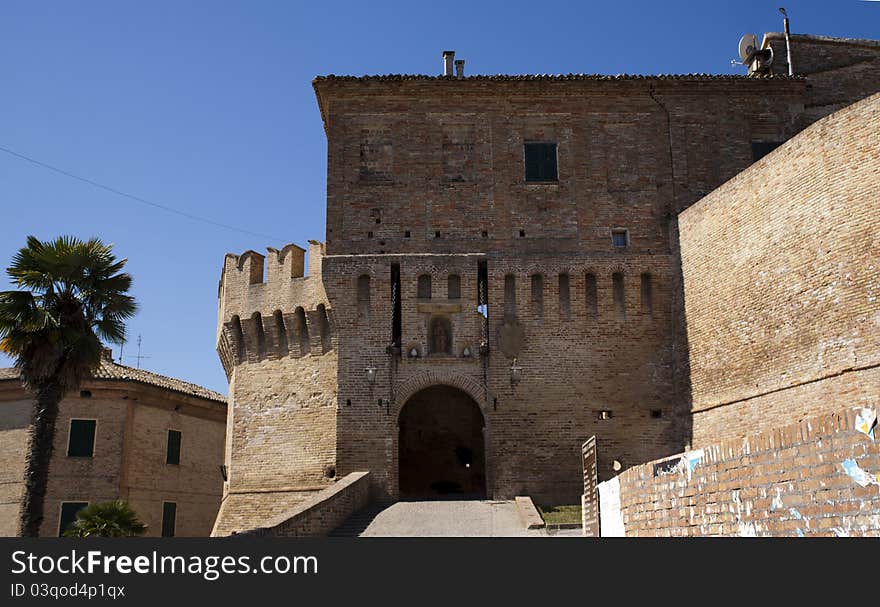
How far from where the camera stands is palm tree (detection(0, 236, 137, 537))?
16.5m

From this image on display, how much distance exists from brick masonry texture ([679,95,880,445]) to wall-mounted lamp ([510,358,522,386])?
3863 millimetres

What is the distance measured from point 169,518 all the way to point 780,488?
23.3 m

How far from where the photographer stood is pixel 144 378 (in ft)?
93.6

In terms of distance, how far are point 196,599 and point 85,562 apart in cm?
92

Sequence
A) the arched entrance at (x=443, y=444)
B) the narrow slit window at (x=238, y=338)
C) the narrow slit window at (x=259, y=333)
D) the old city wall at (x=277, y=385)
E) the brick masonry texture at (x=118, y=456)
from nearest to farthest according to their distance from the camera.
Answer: the old city wall at (x=277, y=385) < the narrow slit window at (x=259, y=333) < the narrow slit window at (x=238, y=338) < the arched entrance at (x=443, y=444) < the brick masonry texture at (x=118, y=456)

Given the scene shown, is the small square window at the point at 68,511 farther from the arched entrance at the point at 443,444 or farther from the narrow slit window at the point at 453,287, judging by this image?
the narrow slit window at the point at 453,287

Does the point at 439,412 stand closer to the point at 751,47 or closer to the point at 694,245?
the point at 694,245

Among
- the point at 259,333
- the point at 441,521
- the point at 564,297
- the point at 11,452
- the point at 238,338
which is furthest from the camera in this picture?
the point at 11,452

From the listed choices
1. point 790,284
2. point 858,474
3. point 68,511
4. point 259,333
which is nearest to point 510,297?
point 259,333

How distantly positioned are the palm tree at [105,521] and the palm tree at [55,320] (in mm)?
1224

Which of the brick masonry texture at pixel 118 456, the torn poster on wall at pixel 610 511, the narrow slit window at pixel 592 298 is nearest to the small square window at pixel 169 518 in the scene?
the brick masonry texture at pixel 118 456

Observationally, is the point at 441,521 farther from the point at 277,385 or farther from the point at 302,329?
the point at 302,329

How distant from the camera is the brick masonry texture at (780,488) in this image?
22.9 ft

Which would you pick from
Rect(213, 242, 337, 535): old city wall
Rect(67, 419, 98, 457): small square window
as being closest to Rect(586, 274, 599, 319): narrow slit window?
Rect(213, 242, 337, 535): old city wall
